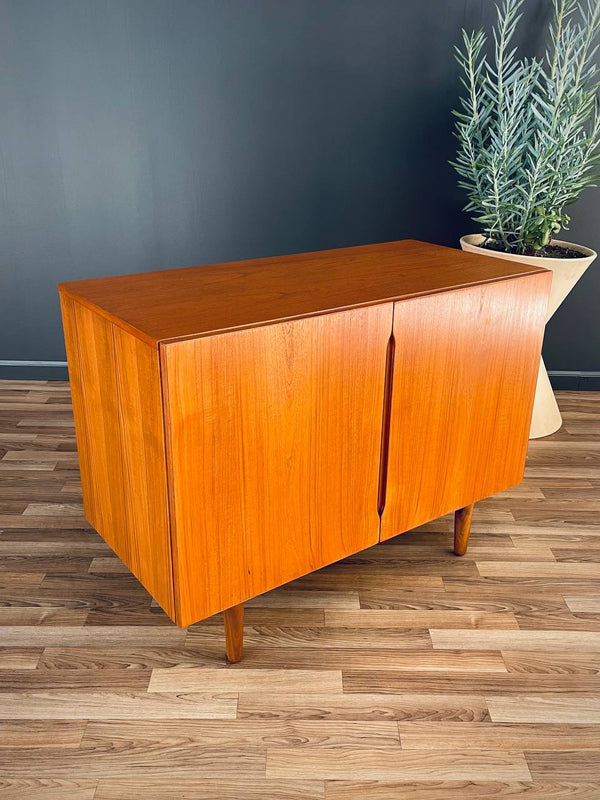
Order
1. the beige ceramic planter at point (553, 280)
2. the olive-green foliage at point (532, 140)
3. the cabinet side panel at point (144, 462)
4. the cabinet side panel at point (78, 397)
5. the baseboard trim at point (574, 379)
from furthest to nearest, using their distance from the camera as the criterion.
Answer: the baseboard trim at point (574, 379)
the beige ceramic planter at point (553, 280)
the olive-green foliage at point (532, 140)
the cabinet side panel at point (78, 397)
the cabinet side panel at point (144, 462)

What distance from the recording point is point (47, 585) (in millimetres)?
1783

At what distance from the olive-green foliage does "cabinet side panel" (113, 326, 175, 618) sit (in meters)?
1.49

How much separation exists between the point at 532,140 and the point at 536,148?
22 centimetres

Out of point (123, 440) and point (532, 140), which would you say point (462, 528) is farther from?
point (532, 140)

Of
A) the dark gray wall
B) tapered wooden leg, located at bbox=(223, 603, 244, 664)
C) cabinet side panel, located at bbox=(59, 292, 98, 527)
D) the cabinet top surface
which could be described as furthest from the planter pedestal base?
cabinet side panel, located at bbox=(59, 292, 98, 527)

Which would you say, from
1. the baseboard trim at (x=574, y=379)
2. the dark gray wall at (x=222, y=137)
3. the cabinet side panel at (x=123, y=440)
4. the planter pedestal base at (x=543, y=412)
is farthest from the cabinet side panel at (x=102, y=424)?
the baseboard trim at (x=574, y=379)

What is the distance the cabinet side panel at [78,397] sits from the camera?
4.79 ft

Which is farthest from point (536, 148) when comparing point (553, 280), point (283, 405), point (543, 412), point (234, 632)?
point (234, 632)

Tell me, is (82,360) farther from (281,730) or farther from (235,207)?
(235,207)

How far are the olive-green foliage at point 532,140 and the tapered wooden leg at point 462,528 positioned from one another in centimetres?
102

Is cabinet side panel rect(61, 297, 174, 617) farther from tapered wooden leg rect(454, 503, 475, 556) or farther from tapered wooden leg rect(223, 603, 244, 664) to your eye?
tapered wooden leg rect(454, 503, 475, 556)

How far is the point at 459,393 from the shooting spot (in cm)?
158

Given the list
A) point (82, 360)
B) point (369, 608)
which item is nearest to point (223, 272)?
point (82, 360)

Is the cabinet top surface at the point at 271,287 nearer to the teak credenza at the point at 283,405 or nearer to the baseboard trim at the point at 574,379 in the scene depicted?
the teak credenza at the point at 283,405
